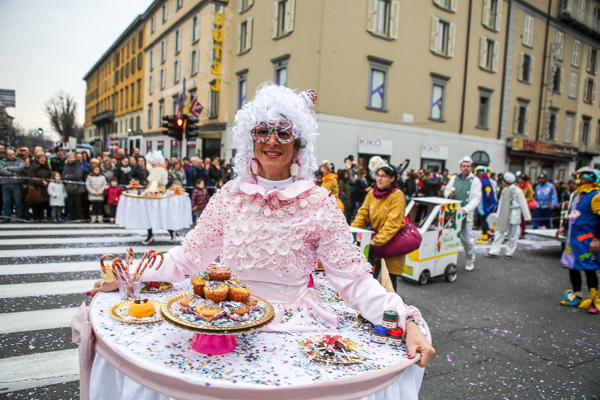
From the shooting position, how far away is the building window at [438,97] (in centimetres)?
1952

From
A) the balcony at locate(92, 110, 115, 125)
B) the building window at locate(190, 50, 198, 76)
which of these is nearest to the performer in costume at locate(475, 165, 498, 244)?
the building window at locate(190, 50, 198, 76)

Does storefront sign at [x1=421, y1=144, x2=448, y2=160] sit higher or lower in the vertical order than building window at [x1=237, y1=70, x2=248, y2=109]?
lower

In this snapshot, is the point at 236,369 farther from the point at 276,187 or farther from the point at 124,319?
the point at 276,187

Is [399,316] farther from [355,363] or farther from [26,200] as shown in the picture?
[26,200]

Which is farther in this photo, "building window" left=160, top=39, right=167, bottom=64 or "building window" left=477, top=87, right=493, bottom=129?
"building window" left=160, top=39, right=167, bottom=64

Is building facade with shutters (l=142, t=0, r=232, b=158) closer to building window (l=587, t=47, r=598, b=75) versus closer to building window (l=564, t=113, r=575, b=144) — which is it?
building window (l=564, t=113, r=575, b=144)

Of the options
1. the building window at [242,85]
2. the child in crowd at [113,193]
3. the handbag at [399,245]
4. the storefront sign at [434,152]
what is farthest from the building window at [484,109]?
the handbag at [399,245]

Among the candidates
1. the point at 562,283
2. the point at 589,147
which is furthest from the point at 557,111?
the point at 562,283

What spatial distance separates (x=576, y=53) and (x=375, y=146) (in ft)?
67.3

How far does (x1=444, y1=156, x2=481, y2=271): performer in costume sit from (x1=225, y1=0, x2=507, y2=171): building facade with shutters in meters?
7.38

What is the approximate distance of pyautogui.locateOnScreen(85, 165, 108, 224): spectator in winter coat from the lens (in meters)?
9.93

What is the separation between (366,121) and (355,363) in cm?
1660

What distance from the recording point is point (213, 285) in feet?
5.07

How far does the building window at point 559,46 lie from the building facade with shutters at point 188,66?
21.6 m
